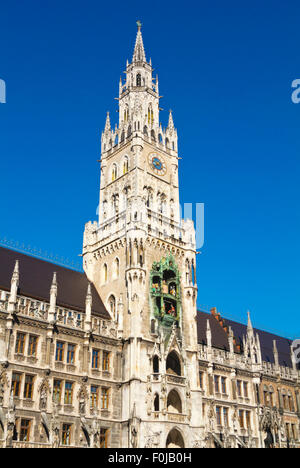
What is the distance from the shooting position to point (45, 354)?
4347cm

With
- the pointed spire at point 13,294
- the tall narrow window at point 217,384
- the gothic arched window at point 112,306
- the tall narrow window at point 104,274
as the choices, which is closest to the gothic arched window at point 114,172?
the tall narrow window at point 104,274

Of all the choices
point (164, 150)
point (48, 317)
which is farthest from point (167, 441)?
point (164, 150)

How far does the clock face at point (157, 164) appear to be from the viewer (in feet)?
200

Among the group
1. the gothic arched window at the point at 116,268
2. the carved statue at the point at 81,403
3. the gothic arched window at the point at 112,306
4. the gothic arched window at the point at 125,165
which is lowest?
the carved statue at the point at 81,403

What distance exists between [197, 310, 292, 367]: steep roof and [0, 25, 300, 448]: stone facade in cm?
37

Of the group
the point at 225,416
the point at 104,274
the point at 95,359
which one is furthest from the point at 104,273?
the point at 225,416

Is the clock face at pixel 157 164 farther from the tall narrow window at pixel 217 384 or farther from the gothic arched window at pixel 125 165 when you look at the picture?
the tall narrow window at pixel 217 384

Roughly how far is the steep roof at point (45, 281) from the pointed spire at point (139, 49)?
3124 cm

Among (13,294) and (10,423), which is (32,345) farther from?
(10,423)

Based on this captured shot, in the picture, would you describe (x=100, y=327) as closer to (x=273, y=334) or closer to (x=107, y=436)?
(x=107, y=436)

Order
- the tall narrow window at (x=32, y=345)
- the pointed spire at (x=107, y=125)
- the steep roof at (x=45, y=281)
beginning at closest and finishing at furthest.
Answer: the tall narrow window at (x=32, y=345), the steep roof at (x=45, y=281), the pointed spire at (x=107, y=125)

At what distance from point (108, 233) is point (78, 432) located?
21369 mm

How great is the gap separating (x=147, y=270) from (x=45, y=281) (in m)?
10.1

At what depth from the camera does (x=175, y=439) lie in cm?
4844
